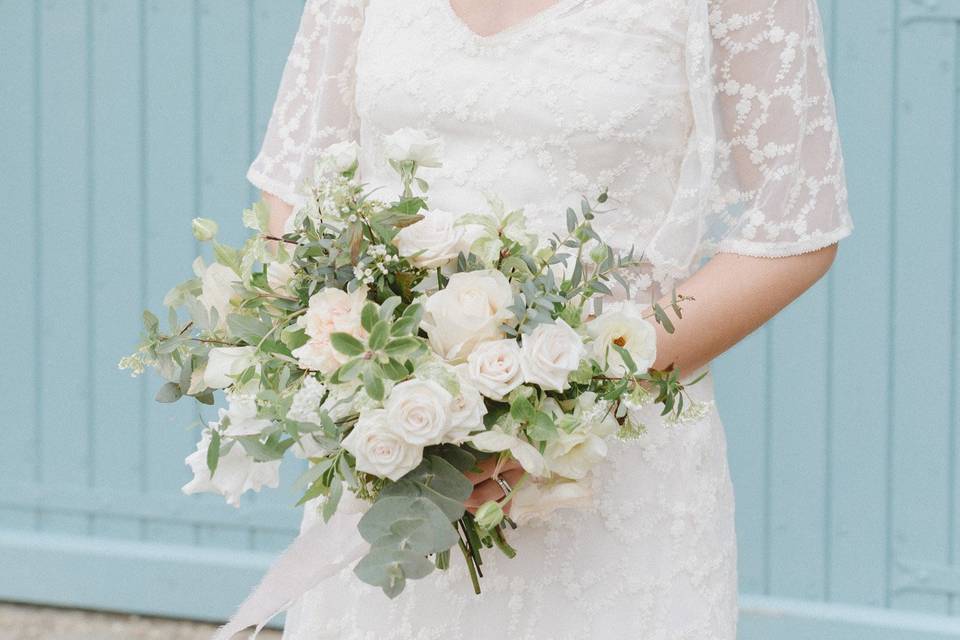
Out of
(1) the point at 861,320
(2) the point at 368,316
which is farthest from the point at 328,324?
(1) the point at 861,320

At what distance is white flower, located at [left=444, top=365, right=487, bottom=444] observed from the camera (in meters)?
1.38

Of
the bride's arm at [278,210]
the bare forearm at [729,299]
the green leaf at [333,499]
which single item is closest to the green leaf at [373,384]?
the green leaf at [333,499]

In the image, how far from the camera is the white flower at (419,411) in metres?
1.35

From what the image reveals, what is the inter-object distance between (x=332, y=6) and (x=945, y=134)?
2.13 meters

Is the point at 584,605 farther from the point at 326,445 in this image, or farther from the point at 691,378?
the point at 326,445

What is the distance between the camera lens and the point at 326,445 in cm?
139

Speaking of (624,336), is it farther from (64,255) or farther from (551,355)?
(64,255)

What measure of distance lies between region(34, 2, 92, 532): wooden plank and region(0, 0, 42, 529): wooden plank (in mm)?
28

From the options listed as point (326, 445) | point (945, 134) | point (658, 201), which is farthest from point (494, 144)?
point (945, 134)

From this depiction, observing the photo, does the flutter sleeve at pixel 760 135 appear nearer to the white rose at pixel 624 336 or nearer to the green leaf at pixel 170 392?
the white rose at pixel 624 336

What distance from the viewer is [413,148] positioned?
1.49 m

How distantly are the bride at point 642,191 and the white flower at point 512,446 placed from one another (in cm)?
29

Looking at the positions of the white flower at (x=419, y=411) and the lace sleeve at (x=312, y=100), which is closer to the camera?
the white flower at (x=419, y=411)

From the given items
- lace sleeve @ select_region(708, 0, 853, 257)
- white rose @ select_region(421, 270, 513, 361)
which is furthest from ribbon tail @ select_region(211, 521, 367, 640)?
lace sleeve @ select_region(708, 0, 853, 257)
